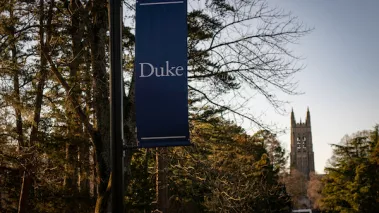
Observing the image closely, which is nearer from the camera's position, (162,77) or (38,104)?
(162,77)

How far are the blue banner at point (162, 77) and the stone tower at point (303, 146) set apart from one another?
12302 cm

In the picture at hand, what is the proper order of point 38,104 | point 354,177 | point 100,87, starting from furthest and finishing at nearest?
point 354,177 < point 38,104 < point 100,87

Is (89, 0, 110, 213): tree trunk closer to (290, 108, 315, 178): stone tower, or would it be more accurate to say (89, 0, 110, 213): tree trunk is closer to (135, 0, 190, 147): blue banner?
(135, 0, 190, 147): blue banner

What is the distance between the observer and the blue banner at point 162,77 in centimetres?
391

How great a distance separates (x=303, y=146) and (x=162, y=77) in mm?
131974

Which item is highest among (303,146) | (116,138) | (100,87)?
(100,87)

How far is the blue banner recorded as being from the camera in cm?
391

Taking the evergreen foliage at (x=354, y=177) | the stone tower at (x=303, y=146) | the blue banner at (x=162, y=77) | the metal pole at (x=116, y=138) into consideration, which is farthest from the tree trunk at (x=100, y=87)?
the stone tower at (x=303, y=146)

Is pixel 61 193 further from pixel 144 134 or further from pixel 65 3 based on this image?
pixel 144 134

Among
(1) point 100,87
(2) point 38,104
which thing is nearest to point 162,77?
(1) point 100,87

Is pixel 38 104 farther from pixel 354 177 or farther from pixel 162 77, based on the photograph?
pixel 354 177

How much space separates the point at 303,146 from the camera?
13150 cm

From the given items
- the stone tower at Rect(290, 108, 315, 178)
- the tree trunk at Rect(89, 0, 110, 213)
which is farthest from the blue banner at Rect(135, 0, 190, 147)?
the stone tower at Rect(290, 108, 315, 178)

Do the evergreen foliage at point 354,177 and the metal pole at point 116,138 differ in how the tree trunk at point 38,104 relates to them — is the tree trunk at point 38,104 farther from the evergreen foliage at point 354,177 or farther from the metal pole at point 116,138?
the evergreen foliage at point 354,177
